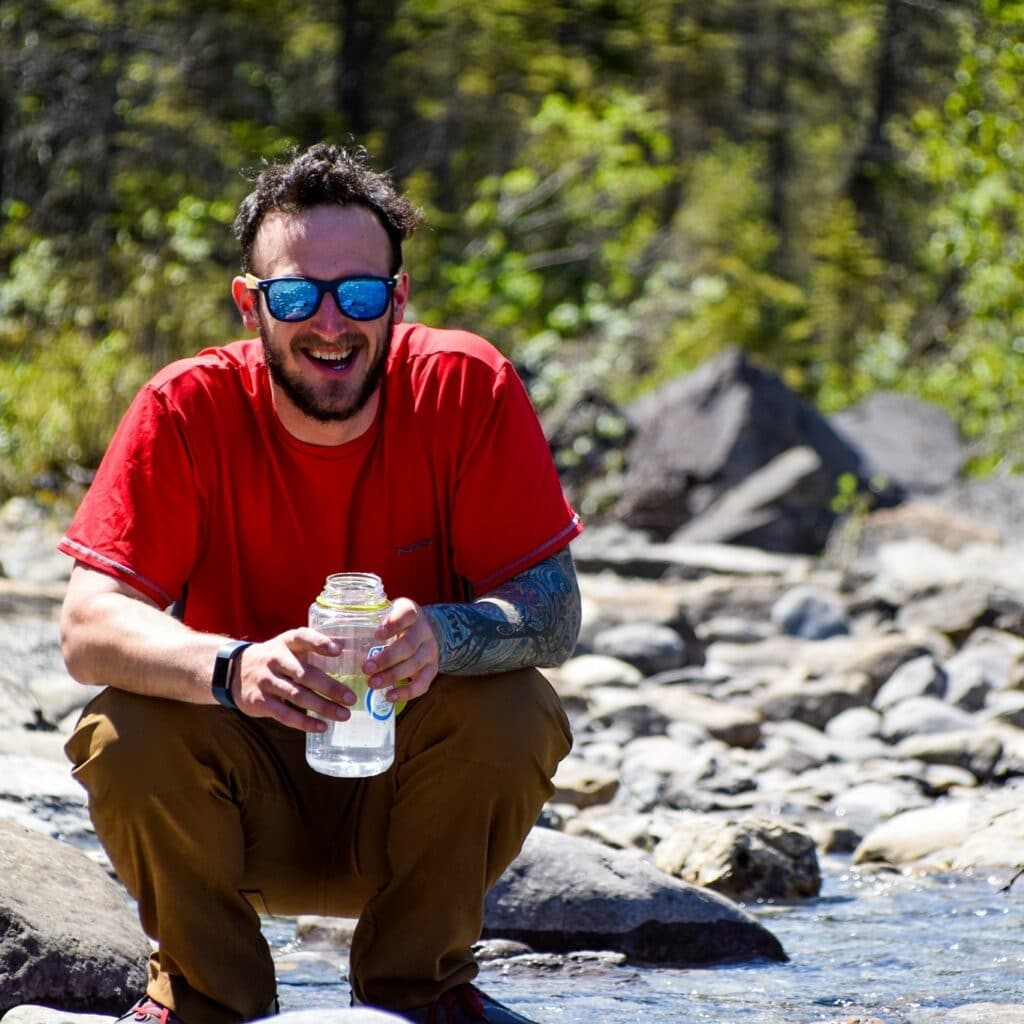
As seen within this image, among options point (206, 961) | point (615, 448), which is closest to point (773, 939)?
point (206, 961)

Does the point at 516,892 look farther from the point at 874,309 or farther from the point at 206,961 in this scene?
the point at 874,309

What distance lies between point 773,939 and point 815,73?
26.7 metres

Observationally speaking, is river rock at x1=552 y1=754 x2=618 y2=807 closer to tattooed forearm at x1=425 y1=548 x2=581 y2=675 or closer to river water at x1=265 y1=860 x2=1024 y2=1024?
river water at x1=265 y1=860 x2=1024 y2=1024

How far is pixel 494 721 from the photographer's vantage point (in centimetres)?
321

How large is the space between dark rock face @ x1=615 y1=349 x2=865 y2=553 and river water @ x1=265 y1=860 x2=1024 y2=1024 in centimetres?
816

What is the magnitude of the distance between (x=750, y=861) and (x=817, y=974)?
747 mm

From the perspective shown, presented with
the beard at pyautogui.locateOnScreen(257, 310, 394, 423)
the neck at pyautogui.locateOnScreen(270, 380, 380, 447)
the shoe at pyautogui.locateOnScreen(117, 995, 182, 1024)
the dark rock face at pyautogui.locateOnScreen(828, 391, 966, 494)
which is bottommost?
the shoe at pyautogui.locateOnScreen(117, 995, 182, 1024)

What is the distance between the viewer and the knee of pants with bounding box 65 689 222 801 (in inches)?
120

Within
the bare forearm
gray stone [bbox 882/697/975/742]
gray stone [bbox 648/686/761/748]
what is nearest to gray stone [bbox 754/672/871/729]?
gray stone [bbox 648/686/761/748]

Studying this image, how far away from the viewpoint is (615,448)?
14023 millimetres

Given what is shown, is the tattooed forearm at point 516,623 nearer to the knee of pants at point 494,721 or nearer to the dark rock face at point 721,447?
the knee of pants at point 494,721

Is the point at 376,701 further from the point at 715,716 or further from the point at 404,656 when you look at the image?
the point at 715,716

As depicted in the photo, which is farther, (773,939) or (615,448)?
(615,448)

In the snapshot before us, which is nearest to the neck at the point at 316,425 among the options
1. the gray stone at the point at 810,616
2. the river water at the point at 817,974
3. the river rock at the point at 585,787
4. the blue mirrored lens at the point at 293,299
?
the blue mirrored lens at the point at 293,299
